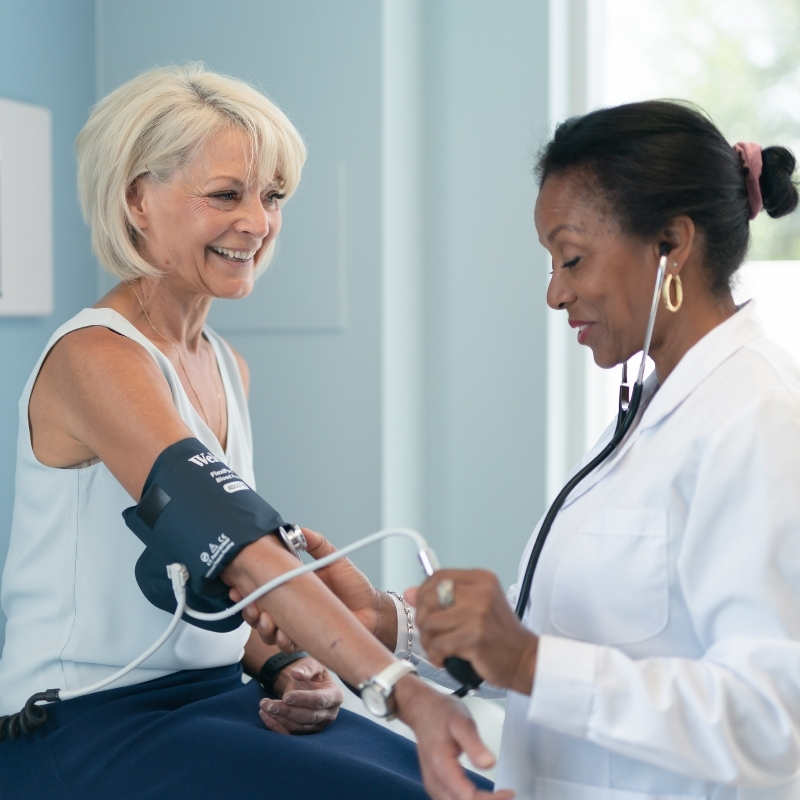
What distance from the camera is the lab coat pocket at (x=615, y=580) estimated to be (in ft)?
3.42

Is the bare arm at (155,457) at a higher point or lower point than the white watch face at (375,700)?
higher

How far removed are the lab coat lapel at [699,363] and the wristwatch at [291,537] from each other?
39cm

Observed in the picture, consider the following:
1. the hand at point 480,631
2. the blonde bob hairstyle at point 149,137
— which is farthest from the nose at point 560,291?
the blonde bob hairstyle at point 149,137

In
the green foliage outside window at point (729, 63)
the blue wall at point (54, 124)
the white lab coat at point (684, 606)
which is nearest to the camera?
the white lab coat at point (684, 606)

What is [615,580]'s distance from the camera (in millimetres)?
1065

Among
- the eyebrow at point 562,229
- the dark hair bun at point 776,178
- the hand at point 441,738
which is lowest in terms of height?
the hand at point 441,738

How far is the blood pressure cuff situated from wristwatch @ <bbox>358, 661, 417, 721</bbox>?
0.22m

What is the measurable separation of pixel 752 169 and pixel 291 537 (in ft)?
2.38

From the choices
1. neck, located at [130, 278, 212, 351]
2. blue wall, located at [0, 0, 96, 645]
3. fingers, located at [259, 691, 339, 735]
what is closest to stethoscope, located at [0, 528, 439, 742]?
fingers, located at [259, 691, 339, 735]

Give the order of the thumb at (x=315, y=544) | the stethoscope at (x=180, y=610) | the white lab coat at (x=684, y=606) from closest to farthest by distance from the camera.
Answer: the white lab coat at (x=684, y=606) → the stethoscope at (x=180, y=610) → the thumb at (x=315, y=544)

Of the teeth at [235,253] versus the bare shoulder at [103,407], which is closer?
the bare shoulder at [103,407]

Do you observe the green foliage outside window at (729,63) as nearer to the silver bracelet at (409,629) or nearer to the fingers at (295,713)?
the silver bracelet at (409,629)

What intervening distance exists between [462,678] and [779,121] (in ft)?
5.74

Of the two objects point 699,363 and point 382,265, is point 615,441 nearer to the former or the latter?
point 699,363
